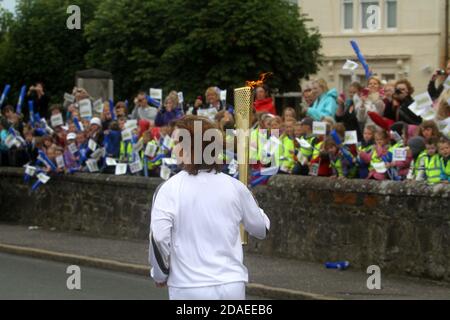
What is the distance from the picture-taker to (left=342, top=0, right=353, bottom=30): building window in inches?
1754

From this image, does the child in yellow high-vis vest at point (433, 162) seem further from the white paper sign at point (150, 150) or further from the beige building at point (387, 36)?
the beige building at point (387, 36)

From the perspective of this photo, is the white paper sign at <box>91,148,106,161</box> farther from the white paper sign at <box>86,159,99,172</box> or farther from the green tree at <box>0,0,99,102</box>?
the green tree at <box>0,0,99,102</box>

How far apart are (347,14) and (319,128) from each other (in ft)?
100

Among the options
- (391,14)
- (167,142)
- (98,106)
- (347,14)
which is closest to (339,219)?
(167,142)

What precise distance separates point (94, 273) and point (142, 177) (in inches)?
121

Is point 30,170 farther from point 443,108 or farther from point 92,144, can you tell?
point 443,108

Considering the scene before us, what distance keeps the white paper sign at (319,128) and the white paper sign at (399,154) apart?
1266mm

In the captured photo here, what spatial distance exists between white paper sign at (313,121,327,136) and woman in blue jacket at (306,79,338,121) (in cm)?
77

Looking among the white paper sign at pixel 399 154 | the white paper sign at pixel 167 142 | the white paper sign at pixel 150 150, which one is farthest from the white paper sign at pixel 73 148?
the white paper sign at pixel 399 154

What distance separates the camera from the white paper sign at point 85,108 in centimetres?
1927

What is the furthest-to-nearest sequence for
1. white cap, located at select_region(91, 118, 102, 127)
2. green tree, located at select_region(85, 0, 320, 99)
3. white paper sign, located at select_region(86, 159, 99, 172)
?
green tree, located at select_region(85, 0, 320, 99) → white paper sign, located at select_region(86, 159, 99, 172) → white cap, located at select_region(91, 118, 102, 127)

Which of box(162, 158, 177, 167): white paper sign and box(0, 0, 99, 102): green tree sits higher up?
box(0, 0, 99, 102): green tree
